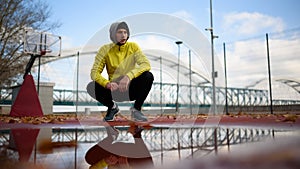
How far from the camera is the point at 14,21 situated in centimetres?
1084

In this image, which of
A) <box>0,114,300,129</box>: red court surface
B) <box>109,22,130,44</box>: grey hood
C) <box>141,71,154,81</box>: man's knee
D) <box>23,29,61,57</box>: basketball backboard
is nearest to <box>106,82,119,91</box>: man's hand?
<box>141,71,154,81</box>: man's knee

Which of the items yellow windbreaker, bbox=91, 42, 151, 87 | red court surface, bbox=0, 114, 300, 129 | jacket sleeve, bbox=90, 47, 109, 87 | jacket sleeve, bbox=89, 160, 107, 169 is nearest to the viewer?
jacket sleeve, bbox=89, 160, 107, 169

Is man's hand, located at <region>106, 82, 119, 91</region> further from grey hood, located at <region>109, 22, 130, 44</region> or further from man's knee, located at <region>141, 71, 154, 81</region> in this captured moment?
grey hood, located at <region>109, 22, 130, 44</region>

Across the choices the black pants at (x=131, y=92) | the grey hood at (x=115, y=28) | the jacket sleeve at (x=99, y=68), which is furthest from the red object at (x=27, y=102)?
the grey hood at (x=115, y=28)

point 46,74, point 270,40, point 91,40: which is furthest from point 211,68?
point 91,40

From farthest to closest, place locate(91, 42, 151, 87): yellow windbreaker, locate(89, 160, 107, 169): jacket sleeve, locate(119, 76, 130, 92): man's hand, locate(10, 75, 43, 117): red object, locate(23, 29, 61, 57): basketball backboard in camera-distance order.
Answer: locate(23, 29, 61, 57): basketball backboard, locate(10, 75, 43, 117): red object, locate(91, 42, 151, 87): yellow windbreaker, locate(119, 76, 130, 92): man's hand, locate(89, 160, 107, 169): jacket sleeve

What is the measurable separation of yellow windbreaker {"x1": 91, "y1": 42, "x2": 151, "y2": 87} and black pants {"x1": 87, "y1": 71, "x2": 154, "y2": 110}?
0.23 feet

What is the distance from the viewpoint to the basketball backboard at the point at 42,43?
311 inches

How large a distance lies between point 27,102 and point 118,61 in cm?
408

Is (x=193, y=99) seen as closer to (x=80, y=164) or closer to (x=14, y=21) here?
(x=14, y=21)

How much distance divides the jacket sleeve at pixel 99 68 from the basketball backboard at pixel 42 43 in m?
5.72

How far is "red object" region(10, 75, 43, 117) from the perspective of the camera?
5.72 m

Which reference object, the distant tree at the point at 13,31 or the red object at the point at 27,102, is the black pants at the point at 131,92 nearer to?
the red object at the point at 27,102

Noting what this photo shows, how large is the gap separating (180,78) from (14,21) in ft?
22.4
